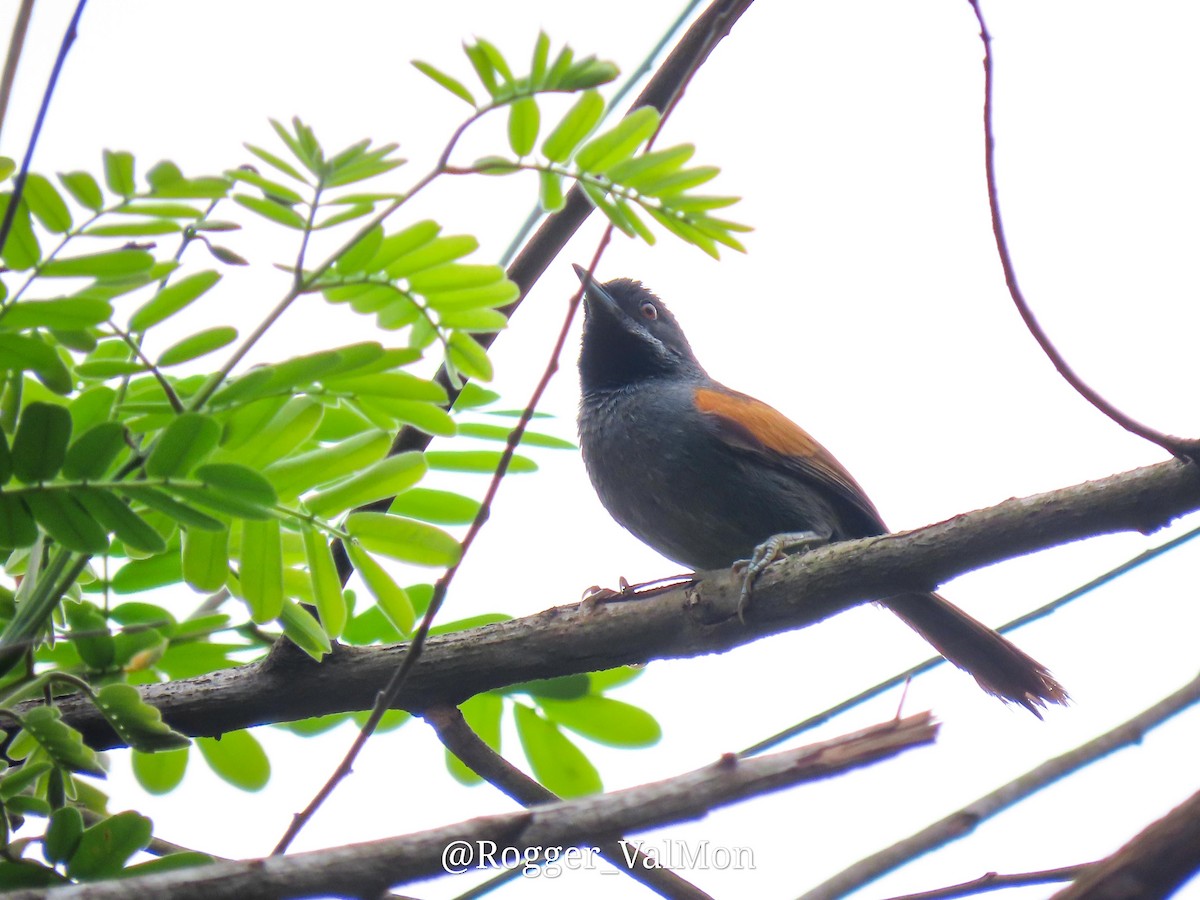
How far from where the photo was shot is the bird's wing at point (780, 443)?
499cm

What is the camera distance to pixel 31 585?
2.09m

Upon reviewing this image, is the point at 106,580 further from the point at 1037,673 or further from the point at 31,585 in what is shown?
the point at 1037,673

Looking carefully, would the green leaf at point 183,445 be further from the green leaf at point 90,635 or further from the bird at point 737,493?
the bird at point 737,493

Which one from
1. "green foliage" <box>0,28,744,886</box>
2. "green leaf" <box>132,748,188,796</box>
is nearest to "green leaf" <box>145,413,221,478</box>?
"green foliage" <box>0,28,744,886</box>

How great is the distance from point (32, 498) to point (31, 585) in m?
0.28

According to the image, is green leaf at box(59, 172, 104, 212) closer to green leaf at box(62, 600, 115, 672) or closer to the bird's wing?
green leaf at box(62, 600, 115, 672)

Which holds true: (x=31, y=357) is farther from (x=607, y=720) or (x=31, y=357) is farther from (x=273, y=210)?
(x=607, y=720)

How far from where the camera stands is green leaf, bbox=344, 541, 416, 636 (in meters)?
2.36

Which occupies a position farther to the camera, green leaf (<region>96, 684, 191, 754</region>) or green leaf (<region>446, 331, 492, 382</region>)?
green leaf (<region>446, 331, 492, 382</region>)

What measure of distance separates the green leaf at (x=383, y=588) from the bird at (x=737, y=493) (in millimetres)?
2379

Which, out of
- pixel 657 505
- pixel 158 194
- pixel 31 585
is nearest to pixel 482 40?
pixel 158 194

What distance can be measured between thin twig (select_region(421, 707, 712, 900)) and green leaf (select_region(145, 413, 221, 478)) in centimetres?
121

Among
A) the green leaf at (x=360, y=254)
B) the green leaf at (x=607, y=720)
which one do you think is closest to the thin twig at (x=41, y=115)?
the green leaf at (x=360, y=254)

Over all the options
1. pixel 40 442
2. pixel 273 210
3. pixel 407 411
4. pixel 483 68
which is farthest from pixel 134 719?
pixel 483 68
